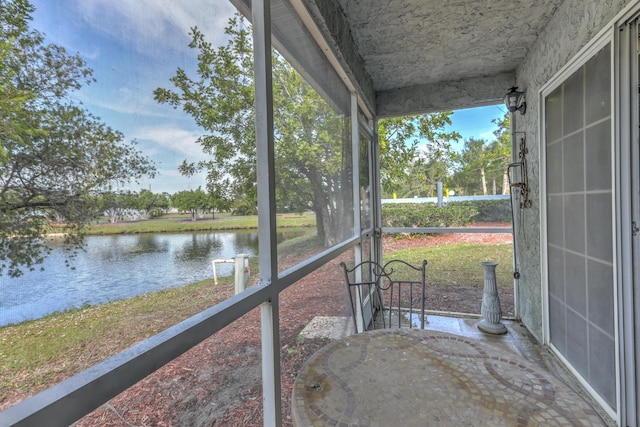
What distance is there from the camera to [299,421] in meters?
0.90

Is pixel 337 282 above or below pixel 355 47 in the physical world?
below

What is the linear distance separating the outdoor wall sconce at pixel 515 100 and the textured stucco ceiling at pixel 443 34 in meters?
0.38

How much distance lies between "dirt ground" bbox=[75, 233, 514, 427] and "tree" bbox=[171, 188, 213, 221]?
1.44ft

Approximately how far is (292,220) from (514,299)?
3241 mm

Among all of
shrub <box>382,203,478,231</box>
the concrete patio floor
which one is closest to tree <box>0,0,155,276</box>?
the concrete patio floor

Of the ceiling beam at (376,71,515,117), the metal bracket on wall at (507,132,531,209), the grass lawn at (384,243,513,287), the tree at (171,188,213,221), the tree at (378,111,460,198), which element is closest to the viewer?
the tree at (171,188,213,221)

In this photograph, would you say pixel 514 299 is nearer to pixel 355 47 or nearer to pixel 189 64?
pixel 355 47

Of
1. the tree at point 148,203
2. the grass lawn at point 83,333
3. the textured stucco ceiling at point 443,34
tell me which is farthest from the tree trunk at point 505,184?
the tree at point 148,203

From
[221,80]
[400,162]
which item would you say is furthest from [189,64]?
[400,162]

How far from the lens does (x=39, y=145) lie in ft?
1.77

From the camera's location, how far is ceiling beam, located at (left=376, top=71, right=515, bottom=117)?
340 centimetres

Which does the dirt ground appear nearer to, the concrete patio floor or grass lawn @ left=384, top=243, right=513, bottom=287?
the concrete patio floor

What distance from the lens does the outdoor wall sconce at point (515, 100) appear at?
9.78 ft

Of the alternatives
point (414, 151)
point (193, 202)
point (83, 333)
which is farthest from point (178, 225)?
point (414, 151)
